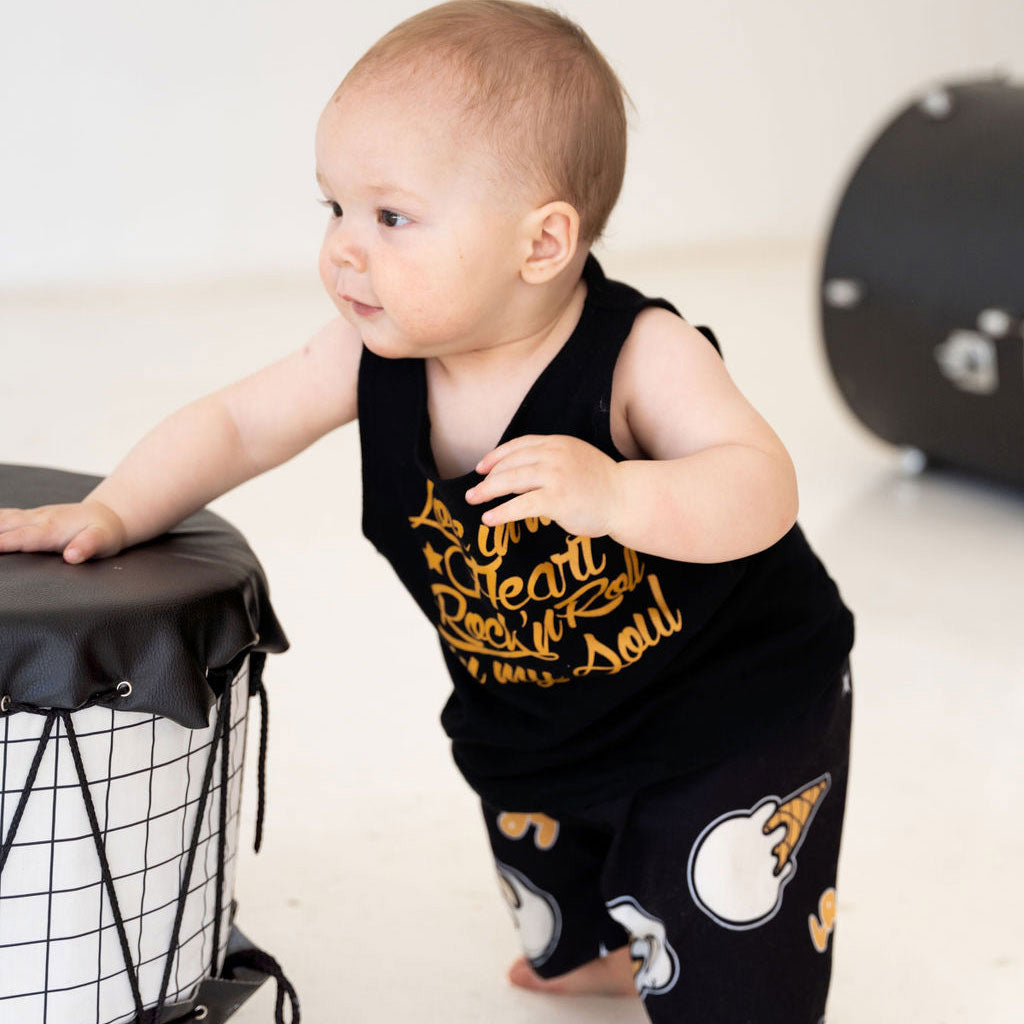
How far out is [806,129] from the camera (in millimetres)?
4957

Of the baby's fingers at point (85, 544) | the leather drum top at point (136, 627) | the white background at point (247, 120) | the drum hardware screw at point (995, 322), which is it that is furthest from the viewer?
the white background at point (247, 120)

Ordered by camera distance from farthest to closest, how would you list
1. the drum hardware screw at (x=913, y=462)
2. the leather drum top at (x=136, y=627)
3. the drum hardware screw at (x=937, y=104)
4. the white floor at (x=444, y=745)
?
the drum hardware screw at (x=913, y=462) → the drum hardware screw at (x=937, y=104) → the white floor at (x=444, y=745) → the leather drum top at (x=136, y=627)

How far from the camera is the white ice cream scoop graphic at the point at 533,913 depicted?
1143 mm

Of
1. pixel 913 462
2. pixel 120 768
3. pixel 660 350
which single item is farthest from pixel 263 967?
pixel 913 462

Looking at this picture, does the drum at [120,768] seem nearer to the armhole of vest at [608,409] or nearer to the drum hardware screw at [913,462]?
the armhole of vest at [608,409]

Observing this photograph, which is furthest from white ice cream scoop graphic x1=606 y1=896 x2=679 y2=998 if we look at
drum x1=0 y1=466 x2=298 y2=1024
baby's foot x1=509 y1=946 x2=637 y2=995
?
drum x1=0 y1=466 x2=298 y2=1024

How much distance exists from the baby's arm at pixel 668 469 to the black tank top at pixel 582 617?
1.2 inches

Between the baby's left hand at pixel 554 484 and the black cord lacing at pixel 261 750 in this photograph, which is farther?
the black cord lacing at pixel 261 750

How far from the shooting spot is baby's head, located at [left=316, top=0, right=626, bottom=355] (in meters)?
0.86

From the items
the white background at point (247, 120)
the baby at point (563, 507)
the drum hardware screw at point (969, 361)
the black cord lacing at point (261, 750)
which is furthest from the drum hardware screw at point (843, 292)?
the black cord lacing at point (261, 750)

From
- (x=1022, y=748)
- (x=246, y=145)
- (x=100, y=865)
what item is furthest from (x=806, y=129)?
(x=100, y=865)

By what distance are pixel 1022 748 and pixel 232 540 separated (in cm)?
103

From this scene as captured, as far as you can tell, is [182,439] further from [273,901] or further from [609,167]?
[273,901]

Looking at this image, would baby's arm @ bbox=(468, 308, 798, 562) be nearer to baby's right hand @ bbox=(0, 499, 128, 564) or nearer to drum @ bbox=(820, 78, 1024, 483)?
baby's right hand @ bbox=(0, 499, 128, 564)
